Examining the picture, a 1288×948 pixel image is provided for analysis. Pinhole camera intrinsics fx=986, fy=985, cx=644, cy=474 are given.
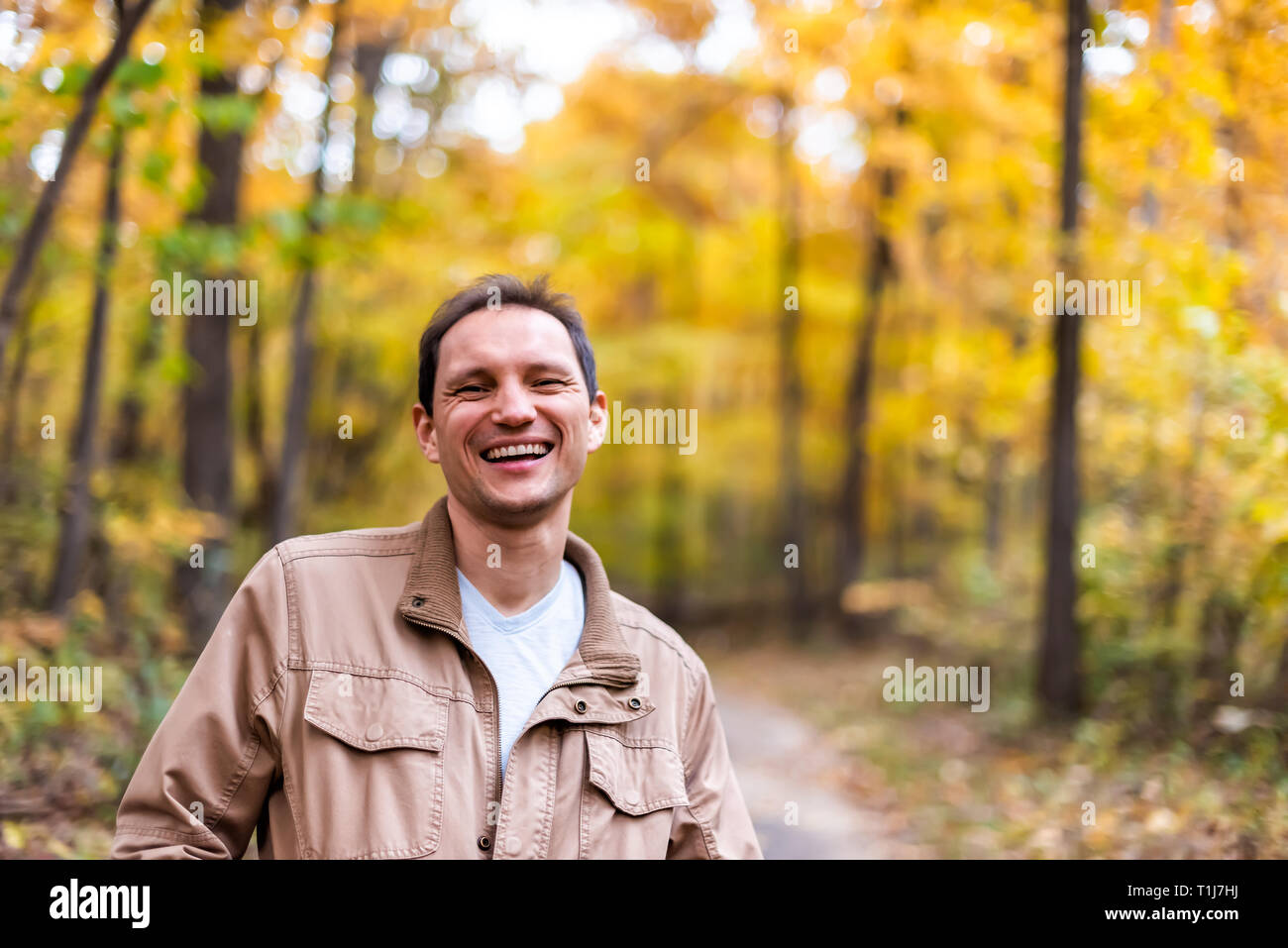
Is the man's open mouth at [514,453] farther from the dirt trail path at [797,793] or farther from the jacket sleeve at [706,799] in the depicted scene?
the dirt trail path at [797,793]

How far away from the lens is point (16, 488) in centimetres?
852

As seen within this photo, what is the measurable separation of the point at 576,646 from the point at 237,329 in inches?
459

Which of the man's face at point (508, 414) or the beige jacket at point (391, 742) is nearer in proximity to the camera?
the beige jacket at point (391, 742)

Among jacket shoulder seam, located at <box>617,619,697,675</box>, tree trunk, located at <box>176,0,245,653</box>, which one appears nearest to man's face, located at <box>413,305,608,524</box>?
jacket shoulder seam, located at <box>617,619,697,675</box>

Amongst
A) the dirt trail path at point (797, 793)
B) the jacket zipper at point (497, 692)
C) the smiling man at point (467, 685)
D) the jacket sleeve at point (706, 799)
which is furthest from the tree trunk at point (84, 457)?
the jacket sleeve at point (706, 799)

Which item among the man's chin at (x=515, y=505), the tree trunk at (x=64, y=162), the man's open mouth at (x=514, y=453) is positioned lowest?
the man's chin at (x=515, y=505)

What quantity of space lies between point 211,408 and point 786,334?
11.1 metres

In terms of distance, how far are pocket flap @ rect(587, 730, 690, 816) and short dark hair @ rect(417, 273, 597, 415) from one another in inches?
36.2

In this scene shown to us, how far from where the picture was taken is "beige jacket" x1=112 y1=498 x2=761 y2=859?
200cm

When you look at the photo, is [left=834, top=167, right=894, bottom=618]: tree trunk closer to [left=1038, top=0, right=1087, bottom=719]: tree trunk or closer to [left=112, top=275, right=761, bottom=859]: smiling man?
[left=1038, top=0, right=1087, bottom=719]: tree trunk

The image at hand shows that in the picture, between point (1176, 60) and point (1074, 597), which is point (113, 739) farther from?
point (1176, 60)

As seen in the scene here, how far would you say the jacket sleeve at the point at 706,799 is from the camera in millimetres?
2350

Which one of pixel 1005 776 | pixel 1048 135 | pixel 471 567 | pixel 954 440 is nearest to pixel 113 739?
pixel 471 567

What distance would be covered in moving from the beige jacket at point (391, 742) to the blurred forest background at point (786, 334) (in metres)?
3.22
